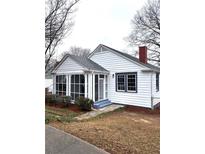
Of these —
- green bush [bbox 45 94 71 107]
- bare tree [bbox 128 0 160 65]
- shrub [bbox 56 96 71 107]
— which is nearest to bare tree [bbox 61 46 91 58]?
bare tree [bbox 128 0 160 65]

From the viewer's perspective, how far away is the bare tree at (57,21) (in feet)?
27.5

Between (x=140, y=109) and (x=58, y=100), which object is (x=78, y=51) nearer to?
(x=58, y=100)

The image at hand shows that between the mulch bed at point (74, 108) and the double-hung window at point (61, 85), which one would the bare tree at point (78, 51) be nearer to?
the double-hung window at point (61, 85)

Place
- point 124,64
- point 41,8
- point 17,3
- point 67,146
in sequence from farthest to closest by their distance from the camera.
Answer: point 124,64, point 67,146, point 41,8, point 17,3

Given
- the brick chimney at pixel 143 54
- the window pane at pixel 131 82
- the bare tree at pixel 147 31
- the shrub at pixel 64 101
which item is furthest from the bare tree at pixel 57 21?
the bare tree at pixel 147 31

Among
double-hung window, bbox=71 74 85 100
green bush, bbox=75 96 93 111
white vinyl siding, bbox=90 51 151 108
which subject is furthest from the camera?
double-hung window, bbox=71 74 85 100

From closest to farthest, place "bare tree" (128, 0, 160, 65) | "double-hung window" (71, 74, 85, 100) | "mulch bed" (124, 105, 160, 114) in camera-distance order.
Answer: "mulch bed" (124, 105, 160, 114) → "double-hung window" (71, 74, 85, 100) → "bare tree" (128, 0, 160, 65)

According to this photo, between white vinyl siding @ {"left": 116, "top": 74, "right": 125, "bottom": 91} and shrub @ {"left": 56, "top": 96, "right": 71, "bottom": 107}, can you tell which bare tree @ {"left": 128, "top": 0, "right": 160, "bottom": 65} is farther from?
shrub @ {"left": 56, "top": 96, "right": 71, "bottom": 107}

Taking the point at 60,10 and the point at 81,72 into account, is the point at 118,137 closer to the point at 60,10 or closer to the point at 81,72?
the point at 81,72

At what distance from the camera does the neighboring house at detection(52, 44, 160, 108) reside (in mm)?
8125

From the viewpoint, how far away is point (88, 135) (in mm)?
3373
